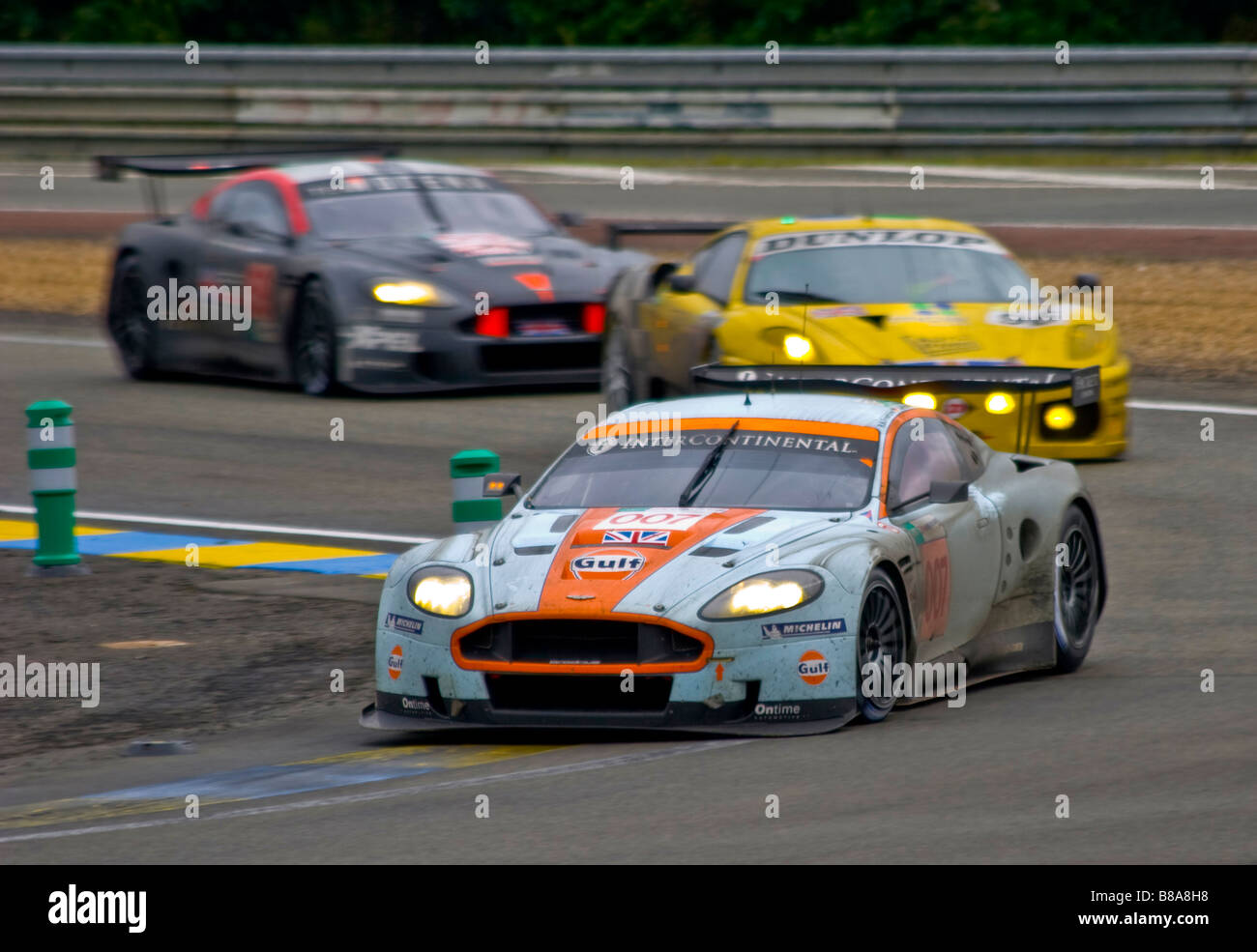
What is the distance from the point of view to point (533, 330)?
17.1 m

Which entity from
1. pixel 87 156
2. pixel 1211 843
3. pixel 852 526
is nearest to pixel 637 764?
pixel 852 526

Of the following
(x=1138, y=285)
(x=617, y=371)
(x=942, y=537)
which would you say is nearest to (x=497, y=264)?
(x=617, y=371)

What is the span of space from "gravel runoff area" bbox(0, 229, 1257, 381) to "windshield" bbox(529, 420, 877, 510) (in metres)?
9.33

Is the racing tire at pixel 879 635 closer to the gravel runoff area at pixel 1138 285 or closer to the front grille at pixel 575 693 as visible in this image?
the front grille at pixel 575 693

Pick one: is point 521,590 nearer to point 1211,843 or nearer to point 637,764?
point 637,764

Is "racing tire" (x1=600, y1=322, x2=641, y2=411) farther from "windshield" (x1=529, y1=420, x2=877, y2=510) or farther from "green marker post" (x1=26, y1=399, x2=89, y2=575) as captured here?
"windshield" (x1=529, y1=420, x2=877, y2=510)

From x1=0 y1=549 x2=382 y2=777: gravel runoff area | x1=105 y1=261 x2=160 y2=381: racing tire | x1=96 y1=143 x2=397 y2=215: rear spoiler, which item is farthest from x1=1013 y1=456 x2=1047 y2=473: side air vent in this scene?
x1=105 y1=261 x2=160 y2=381: racing tire

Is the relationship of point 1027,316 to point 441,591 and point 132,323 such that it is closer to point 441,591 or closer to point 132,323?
point 441,591

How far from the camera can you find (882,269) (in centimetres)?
1487

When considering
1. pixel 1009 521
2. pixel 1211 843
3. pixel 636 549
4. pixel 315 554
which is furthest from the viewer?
pixel 315 554

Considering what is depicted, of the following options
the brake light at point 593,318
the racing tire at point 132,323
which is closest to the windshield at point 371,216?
the brake light at point 593,318

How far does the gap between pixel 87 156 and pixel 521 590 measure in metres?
23.6

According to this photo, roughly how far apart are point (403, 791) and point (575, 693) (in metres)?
0.88

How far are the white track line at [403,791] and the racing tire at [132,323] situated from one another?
11.4 meters
